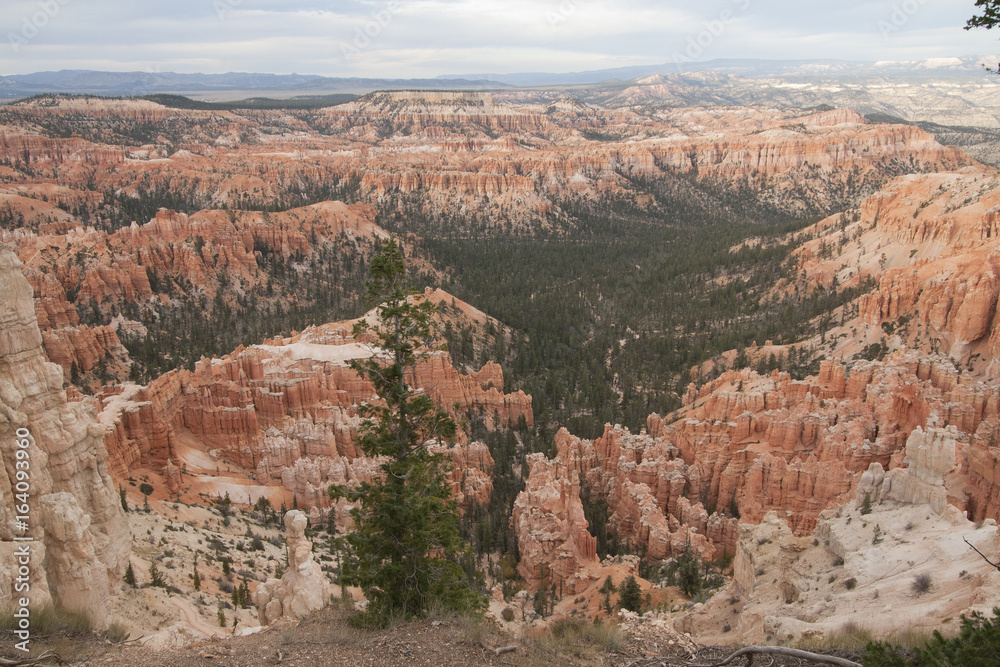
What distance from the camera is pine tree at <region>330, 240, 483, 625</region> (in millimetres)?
11625

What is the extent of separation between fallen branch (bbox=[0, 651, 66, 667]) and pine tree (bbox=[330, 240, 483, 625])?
4489 mm

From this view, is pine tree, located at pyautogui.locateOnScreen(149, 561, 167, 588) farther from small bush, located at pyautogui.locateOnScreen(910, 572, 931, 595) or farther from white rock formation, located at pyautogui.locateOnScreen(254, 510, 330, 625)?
small bush, located at pyautogui.locateOnScreen(910, 572, 931, 595)

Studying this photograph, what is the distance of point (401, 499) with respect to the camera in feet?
38.9

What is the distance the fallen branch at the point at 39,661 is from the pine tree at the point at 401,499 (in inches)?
177

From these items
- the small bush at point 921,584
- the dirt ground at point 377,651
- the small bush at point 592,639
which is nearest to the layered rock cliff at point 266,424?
the small bush at point 592,639

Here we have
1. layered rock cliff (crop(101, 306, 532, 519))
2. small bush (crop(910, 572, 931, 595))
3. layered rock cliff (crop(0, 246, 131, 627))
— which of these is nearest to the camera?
layered rock cliff (crop(0, 246, 131, 627))

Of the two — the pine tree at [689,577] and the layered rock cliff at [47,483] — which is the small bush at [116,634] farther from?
the pine tree at [689,577]

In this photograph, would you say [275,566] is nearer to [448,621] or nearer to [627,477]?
[448,621]

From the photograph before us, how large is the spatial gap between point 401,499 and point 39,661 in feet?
18.9

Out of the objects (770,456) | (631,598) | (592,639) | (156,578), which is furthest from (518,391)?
(592,639)

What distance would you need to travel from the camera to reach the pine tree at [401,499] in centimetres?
1162

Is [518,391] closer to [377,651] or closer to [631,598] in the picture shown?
[631,598]

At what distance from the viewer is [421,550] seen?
12.0 metres

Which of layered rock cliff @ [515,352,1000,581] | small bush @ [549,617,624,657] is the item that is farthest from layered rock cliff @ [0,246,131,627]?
layered rock cliff @ [515,352,1000,581]
